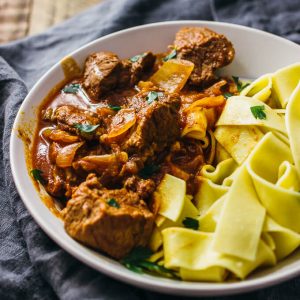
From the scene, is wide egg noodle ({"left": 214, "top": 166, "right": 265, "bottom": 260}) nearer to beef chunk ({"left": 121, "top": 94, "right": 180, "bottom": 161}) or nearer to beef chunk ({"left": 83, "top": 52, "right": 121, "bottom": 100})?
beef chunk ({"left": 121, "top": 94, "right": 180, "bottom": 161})

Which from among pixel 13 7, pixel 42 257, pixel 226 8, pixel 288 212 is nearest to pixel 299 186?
pixel 288 212

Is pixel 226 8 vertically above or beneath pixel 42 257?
above

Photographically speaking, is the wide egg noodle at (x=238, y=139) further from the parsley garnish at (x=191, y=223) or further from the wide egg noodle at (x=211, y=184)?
the parsley garnish at (x=191, y=223)

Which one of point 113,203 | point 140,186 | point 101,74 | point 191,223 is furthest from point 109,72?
point 191,223

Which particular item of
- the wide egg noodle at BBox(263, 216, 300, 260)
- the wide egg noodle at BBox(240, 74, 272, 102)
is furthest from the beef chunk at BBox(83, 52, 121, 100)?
the wide egg noodle at BBox(263, 216, 300, 260)

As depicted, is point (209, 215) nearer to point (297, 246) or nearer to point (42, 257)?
point (297, 246)

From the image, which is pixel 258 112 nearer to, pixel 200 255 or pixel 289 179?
pixel 289 179
